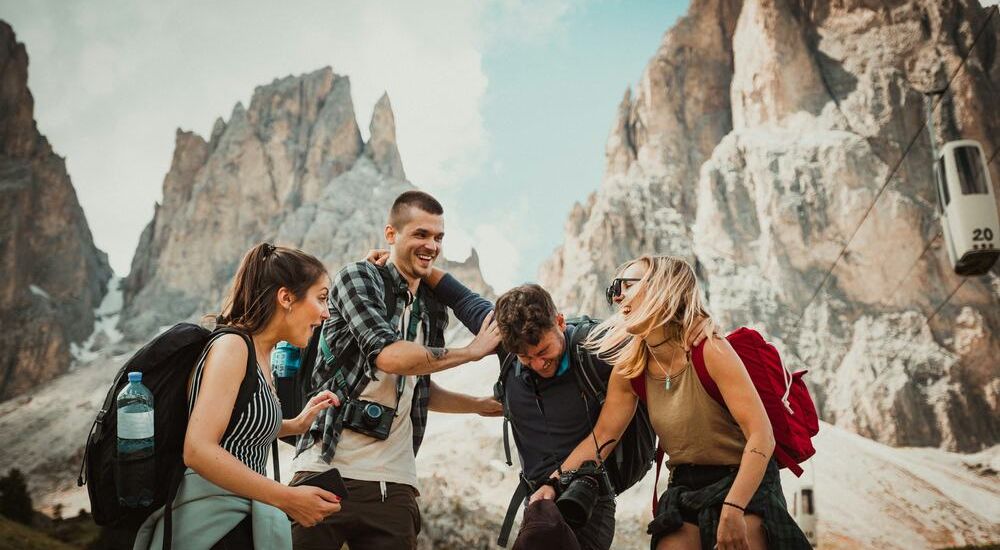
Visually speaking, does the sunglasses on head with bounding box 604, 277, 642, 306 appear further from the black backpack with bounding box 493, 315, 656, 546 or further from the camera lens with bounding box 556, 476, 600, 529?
the camera lens with bounding box 556, 476, 600, 529

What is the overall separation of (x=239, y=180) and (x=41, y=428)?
40.0 m

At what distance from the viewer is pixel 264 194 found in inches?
3681

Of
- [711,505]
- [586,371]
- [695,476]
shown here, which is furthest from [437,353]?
[711,505]

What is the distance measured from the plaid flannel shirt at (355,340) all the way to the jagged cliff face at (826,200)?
38493mm

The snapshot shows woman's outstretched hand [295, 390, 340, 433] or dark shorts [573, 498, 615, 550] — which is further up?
woman's outstretched hand [295, 390, 340, 433]

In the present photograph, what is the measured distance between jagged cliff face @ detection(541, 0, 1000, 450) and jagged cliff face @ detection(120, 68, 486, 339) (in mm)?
35420

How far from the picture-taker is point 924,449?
34969 millimetres

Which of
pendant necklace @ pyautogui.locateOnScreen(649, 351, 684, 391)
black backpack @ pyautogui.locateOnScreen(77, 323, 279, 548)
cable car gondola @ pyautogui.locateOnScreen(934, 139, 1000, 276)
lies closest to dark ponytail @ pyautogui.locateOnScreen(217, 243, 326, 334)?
black backpack @ pyautogui.locateOnScreen(77, 323, 279, 548)

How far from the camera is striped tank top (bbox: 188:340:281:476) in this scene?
268cm

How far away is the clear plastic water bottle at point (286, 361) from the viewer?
3977 mm

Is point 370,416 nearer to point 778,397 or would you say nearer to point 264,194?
point 778,397

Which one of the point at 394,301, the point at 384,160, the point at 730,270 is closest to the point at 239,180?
the point at 384,160

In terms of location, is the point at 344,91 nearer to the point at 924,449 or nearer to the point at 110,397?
the point at 924,449

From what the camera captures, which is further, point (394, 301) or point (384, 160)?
point (384, 160)
